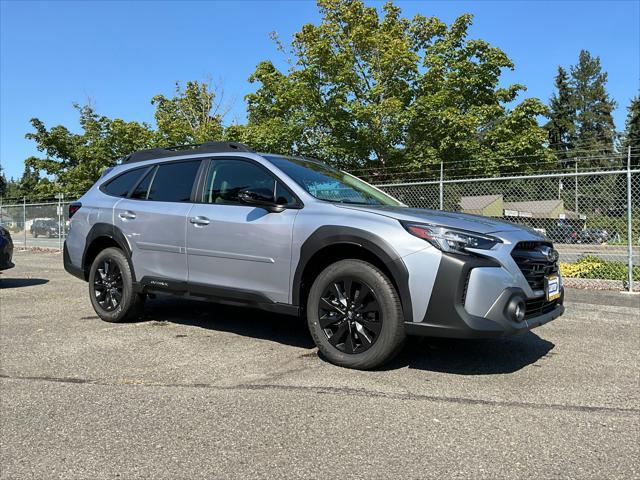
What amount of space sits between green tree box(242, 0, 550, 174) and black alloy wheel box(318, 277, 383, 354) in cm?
1720

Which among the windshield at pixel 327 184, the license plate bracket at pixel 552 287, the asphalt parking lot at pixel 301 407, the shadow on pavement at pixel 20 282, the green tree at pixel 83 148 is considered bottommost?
the asphalt parking lot at pixel 301 407

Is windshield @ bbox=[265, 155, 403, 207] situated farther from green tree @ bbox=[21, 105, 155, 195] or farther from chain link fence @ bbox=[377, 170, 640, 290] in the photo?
green tree @ bbox=[21, 105, 155, 195]

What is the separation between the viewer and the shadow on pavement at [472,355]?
4070 millimetres

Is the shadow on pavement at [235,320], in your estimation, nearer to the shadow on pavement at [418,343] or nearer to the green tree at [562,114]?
the shadow on pavement at [418,343]

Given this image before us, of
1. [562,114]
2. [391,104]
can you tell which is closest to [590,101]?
[562,114]

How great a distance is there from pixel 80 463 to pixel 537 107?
80.5 feet

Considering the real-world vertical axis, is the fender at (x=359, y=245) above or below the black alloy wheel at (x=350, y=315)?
above

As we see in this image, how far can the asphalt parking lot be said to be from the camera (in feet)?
8.39

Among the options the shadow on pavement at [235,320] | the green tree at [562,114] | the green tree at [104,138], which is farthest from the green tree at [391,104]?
the green tree at [562,114]

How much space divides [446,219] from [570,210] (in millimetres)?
7028

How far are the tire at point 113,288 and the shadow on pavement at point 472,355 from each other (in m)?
2.96

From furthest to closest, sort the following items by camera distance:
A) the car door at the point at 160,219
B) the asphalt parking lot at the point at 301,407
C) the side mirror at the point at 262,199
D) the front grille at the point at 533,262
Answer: the car door at the point at 160,219
the side mirror at the point at 262,199
the front grille at the point at 533,262
the asphalt parking lot at the point at 301,407

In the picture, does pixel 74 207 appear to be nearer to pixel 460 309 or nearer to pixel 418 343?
pixel 418 343

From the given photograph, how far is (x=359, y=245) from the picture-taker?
12.9 ft
